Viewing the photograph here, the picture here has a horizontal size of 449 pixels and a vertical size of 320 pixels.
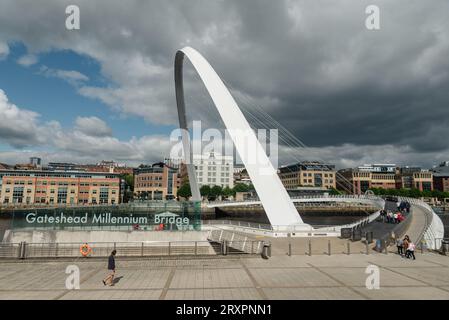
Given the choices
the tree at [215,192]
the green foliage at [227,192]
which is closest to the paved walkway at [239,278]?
the tree at [215,192]

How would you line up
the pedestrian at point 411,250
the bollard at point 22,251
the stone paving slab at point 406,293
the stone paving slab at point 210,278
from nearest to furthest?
the stone paving slab at point 406,293
the stone paving slab at point 210,278
the bollard at point 22,251
the pedestrian at point 411,250

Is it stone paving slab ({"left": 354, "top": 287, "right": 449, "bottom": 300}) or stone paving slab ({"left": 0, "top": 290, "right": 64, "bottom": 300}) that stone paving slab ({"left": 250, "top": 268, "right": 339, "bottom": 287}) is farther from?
stone paving slab ({"left": 0, "top": 290, "right": 64, "bottom": 300})

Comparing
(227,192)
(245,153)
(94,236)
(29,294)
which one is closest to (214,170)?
(227,192)

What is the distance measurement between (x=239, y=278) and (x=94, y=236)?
13.0m

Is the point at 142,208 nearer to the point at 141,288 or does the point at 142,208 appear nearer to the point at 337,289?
the point at 141,288

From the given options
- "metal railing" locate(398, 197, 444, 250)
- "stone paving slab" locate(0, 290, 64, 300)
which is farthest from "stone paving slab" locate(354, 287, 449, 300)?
"metal railing" locate(398, 197, 444, 250)

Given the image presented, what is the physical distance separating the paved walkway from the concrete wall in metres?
6.76

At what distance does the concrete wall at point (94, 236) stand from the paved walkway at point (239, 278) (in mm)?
6765

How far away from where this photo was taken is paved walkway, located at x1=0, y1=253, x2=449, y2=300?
8727 mm

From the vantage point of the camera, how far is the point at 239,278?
10469mm

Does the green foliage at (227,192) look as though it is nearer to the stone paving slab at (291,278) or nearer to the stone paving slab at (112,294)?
the stone paving slab at (291,278)

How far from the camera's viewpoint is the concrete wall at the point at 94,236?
19.5 metres

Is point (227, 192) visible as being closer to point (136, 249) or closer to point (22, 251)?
point (136, 249)

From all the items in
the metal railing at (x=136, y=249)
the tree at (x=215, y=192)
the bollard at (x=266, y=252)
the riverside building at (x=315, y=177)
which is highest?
the riverside building at (x=315, y=177)
